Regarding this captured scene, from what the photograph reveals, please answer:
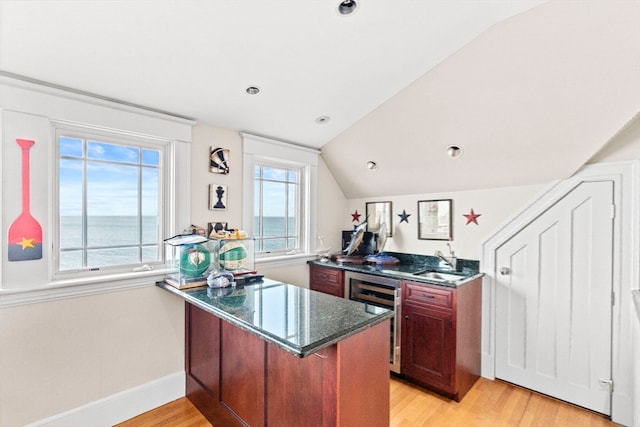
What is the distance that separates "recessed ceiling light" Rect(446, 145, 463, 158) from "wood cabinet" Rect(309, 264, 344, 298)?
1523 mm

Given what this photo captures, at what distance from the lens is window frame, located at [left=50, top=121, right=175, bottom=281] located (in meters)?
1.92

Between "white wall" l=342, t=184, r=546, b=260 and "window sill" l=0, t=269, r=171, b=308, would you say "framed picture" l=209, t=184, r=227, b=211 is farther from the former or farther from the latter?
"white wall" l=342, t=184, r=546, b=260

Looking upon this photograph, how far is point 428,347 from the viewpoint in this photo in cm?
250

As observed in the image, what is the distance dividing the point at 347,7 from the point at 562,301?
267 centimetres

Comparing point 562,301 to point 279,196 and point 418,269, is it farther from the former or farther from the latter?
point 279,196

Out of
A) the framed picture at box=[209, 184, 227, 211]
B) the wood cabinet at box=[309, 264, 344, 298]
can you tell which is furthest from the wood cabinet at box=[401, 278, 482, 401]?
the framed picture at box=[209, 184, 227, 211]

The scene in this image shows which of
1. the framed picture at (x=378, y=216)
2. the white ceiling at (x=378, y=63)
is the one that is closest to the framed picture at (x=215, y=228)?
the white ceiling at (x=378, y=63)

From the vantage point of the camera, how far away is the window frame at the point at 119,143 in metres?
1.92

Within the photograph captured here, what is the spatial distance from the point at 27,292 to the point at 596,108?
3.66m

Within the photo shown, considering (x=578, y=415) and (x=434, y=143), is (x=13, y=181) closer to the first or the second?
(x=434, y=143)

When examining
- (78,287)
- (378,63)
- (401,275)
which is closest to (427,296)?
(401,275)

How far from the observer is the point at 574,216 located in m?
2.36

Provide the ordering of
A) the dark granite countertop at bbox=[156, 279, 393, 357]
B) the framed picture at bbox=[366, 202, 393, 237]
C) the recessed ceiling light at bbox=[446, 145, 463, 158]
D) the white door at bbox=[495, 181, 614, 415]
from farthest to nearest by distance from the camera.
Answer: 1. the framed picture at bbox=[366, 202, 393, 237]
2. the recessed ceiling light at bbox=[446, 145, 463, 158]
3. the white door at bbox=[495, 181, 614, 415]
4. the dark granite countertop at bbox=[156, 279, 393, 357]

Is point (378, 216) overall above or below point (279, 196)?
below
